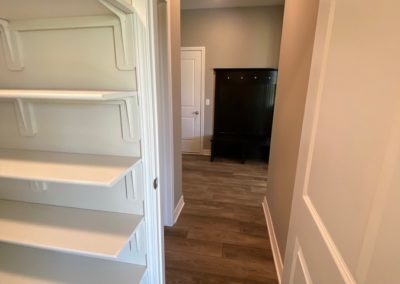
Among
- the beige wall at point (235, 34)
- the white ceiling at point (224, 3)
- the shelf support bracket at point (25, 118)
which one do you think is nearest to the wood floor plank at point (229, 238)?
the shelf support bracket at point (25, 118)

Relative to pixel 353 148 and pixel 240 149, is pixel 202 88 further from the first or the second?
pixel 353 148

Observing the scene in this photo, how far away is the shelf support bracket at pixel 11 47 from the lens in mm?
1070

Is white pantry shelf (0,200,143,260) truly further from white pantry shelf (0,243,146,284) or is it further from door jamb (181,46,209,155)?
door jamb (181,46,209,155)

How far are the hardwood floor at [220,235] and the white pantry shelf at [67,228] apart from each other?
904 millimetres

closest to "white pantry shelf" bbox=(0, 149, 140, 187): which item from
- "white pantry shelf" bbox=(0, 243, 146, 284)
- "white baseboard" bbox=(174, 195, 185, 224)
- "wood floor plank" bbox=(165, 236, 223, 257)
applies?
"white pantry shelf" bbox=(0, 243, 146, 284)

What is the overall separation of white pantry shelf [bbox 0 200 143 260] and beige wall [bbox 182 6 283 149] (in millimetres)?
3623

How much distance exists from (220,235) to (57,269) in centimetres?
144

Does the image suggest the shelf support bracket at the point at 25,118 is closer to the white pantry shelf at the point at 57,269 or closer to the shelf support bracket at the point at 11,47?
the shelf support bracket at the point at 11,47

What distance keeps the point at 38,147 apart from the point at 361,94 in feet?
4.74

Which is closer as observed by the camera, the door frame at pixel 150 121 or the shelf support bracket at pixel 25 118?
the door frame at pixel 150 121

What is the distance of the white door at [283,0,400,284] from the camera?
19.4 inches

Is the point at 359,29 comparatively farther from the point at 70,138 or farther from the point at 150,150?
the point at 70,138

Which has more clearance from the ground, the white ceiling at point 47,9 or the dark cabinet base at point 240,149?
the white ceiling at point 47,9

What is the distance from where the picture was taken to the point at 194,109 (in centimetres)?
455
